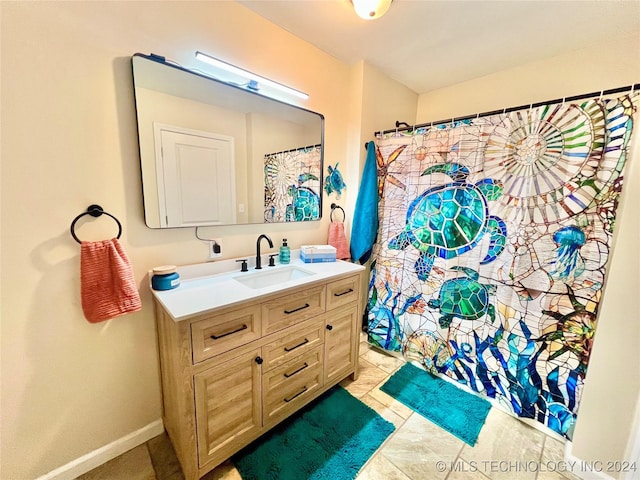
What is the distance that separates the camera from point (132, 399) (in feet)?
4.35

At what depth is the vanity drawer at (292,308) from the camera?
1.27 meters

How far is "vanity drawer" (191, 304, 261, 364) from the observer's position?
105cm

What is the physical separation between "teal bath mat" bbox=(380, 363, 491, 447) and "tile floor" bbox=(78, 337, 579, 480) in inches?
1.7

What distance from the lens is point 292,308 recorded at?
1365 mm

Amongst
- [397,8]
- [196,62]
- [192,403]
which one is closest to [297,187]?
[196,62]

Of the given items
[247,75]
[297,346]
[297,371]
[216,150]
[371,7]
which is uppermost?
[371,7]

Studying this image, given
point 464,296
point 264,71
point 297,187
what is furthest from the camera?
point 297,187

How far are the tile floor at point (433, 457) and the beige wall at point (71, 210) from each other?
0.17m

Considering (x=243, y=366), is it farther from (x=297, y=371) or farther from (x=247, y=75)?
(x=247, y=75)

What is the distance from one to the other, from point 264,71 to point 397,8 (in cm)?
86

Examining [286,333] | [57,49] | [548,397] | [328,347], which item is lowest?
[548,397]

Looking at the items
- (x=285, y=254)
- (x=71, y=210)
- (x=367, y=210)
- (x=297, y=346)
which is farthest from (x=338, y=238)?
(x=71, y=210)

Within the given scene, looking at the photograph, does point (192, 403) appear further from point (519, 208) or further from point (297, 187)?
point (519, 208)

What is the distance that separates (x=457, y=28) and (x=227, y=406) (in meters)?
2.56
